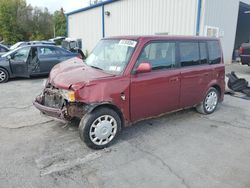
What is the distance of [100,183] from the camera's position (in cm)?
283

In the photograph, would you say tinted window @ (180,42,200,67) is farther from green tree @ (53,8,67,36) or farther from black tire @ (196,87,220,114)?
green tree @ (53,8,67,36)

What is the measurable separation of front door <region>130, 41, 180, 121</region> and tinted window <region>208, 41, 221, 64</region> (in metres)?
1.26

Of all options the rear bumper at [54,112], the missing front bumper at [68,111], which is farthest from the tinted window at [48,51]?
the missing front bumper at [68,111]

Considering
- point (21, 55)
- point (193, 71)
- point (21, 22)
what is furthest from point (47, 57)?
point (21, 22)

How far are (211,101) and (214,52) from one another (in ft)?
3.80

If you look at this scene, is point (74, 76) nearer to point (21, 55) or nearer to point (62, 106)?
point (62, 106)

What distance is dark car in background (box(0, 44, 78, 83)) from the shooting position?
8.59 m

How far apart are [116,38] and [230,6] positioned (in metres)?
11.3

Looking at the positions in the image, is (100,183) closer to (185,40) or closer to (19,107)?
(185,40)

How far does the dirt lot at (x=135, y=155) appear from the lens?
291 centimetres

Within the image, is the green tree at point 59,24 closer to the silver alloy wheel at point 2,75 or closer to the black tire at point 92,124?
the silver alloy wheel at point 2,75

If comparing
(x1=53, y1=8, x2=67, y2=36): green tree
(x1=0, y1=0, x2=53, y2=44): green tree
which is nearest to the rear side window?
(x1=0, y1=0, x2=53, y2=44): green tree

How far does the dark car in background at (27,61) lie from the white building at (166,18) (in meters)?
6.18

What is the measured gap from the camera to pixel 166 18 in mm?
12180
